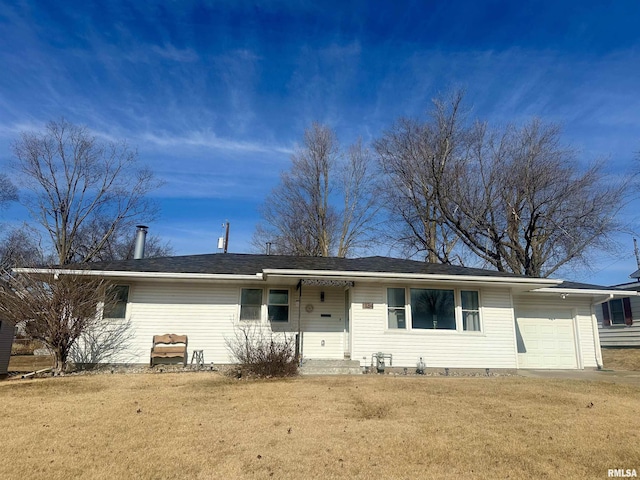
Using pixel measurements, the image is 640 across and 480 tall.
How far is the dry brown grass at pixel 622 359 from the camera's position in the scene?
558 inches

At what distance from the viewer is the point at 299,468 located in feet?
12.2

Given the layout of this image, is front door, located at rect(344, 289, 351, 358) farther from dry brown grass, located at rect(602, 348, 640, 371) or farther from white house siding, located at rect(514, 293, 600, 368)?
dry brown grass, located at rect(602, 348, 640, 371)

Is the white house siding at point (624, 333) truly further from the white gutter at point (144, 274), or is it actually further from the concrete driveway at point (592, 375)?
the white gutter at point (144, 274)

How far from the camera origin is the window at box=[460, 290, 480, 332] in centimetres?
1125

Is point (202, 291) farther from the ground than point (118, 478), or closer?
farther from the ground

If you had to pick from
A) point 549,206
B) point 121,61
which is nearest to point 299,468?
point 121,61

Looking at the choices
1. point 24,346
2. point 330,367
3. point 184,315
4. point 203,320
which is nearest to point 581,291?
point 330,367

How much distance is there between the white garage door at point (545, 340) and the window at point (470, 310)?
97.9 inches

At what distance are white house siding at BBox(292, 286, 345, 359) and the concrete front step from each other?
1.09 m

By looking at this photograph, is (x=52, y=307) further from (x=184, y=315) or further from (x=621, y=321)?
Result: (x=621, y=321)

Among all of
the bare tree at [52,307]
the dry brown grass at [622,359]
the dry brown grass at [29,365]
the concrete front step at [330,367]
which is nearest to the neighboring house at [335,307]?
the concrete front step at [330,367]

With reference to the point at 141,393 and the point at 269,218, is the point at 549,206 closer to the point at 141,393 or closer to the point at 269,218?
the point at 269,218

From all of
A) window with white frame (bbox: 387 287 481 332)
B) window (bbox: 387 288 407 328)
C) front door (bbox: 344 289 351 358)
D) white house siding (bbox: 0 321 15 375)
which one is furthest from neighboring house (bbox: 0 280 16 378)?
window with white frame (bbox: 387 287 481 332)

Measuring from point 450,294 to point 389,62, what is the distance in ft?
28.0
